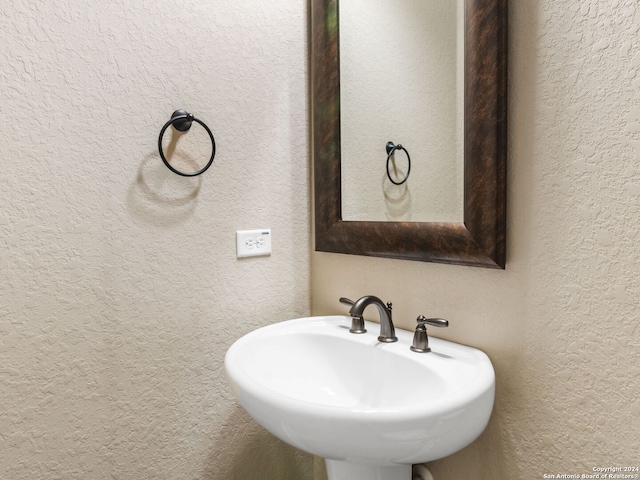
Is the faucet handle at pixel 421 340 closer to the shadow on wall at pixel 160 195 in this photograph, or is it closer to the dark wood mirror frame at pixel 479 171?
the dark wood mirror frame at pixel 479 171

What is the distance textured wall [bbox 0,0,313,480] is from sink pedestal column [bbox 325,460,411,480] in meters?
0.42

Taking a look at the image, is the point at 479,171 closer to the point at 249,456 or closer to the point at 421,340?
the point at 421,340

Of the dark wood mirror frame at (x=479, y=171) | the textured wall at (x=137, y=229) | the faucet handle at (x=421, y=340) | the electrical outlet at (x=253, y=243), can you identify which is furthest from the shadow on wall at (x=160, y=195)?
the faucet handle at (x=421, y=340)

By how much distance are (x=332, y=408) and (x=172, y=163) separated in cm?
78

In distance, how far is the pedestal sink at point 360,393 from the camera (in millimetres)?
631

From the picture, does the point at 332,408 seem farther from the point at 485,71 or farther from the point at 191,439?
the point at 485,71

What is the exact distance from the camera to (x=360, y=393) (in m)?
0.99

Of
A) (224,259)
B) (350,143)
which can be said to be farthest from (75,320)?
(350,143)

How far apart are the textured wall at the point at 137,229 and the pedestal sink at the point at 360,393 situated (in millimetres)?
224

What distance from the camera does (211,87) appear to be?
1.11 meters

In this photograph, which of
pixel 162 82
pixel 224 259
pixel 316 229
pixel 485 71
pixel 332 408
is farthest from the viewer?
pixel 316 229

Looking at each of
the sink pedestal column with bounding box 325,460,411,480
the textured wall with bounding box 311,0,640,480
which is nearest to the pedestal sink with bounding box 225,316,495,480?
the sink pedestal column with bounding box 325,460,411,480

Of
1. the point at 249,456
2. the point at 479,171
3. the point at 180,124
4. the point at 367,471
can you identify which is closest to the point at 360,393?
the point at 367,471

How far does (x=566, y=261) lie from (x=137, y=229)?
40.2 inches
